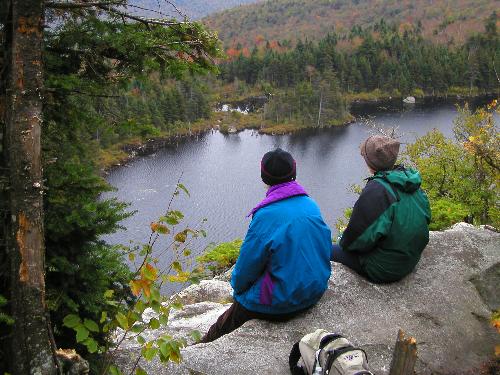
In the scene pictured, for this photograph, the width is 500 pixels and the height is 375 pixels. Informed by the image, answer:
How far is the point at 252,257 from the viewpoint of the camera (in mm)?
A: 4469

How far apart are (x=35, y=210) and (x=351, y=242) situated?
3481 millimetres

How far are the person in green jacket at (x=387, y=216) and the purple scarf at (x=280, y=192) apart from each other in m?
0.92

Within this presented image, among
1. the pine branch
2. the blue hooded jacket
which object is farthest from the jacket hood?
the pine branch

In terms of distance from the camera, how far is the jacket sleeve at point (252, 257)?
4.43 m

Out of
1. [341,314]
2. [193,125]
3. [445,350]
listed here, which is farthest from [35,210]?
[193,125]

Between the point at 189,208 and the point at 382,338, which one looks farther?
the point at 189,208

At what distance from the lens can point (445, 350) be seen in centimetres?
487

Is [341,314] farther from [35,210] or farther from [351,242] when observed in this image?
[35,210]

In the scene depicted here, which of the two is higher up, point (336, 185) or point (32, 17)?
point (32, 17)

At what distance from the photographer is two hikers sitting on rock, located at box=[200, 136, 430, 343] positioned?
443 centimetres

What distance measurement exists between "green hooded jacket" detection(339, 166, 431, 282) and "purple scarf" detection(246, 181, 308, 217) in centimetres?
92

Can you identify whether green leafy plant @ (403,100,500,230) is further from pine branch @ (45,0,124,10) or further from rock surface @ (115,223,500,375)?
pine branch @ (45,0,124,10)

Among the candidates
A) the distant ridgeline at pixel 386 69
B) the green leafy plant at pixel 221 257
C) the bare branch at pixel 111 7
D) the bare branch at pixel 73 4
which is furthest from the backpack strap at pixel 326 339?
the distant ridgeline at pixel 386 69

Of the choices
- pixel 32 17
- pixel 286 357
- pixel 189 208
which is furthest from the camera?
pixel 189 208
